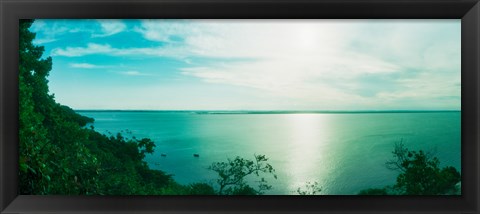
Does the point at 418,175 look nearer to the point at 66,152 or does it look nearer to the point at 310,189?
the point at 310,189

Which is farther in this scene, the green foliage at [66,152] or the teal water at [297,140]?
the teal water at [297,140]

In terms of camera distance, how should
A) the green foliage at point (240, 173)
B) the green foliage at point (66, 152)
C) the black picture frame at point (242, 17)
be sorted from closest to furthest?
the black picture frame at point (242, 17) → the green foliage at point (66, 152) → the green foliage at point (240, 173)

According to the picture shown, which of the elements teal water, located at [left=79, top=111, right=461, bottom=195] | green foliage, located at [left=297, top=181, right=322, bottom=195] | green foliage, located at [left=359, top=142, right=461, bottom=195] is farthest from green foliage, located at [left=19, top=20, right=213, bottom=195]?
green foliage, located at [left=359, top=142, right=461, bottom=195]

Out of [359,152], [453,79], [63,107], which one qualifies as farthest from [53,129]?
[453,79]

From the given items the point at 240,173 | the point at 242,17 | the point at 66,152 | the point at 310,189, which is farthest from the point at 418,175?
the point at 66,152

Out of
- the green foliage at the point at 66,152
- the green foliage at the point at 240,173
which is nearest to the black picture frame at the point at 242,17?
the green foliage at the point at 66,152

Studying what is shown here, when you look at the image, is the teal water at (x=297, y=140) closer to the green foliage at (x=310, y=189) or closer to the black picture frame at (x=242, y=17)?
the green foliage at (x=310, y=189)

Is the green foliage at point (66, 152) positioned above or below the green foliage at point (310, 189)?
above
